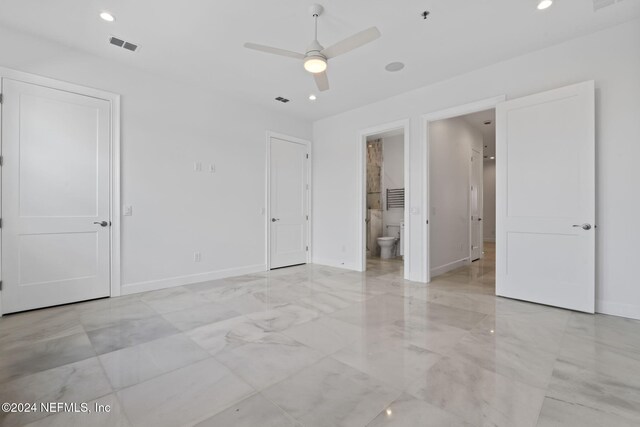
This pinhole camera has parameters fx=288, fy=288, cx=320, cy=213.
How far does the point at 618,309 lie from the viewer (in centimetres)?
292

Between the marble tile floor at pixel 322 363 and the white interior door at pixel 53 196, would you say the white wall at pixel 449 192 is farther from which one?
the white interior door at pixel 53 196

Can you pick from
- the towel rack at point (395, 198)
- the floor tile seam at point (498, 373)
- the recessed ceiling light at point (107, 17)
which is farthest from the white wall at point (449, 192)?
the recessed ceiling light at point (107, 17)

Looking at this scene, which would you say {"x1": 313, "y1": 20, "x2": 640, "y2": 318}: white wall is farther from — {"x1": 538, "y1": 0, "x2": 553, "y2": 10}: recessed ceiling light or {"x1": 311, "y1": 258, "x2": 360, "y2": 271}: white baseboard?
{"x1": 311, "y1": 258, "x2": 360, "y2": 271}: white baseboard

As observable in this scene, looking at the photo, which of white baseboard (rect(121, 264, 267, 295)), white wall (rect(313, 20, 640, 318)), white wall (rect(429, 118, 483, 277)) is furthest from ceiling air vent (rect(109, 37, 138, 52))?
white wall (rect(429, 118, 483, 277))

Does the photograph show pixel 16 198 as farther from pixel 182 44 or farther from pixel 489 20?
pixel 489 20

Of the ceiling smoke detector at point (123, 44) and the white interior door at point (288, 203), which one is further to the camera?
the white interior door at point (288, 203)

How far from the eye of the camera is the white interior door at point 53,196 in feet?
9.93

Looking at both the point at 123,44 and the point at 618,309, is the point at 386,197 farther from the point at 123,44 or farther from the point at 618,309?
the point at 123,44

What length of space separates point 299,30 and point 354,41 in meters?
0.83

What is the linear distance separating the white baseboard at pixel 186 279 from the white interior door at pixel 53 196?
288 millimetres

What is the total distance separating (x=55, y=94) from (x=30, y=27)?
2.09 ft

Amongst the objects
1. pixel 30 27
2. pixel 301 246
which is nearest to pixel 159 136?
pixel 30 27

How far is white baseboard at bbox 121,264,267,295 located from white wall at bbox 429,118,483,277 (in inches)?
120

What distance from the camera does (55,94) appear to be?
326 centimetres
